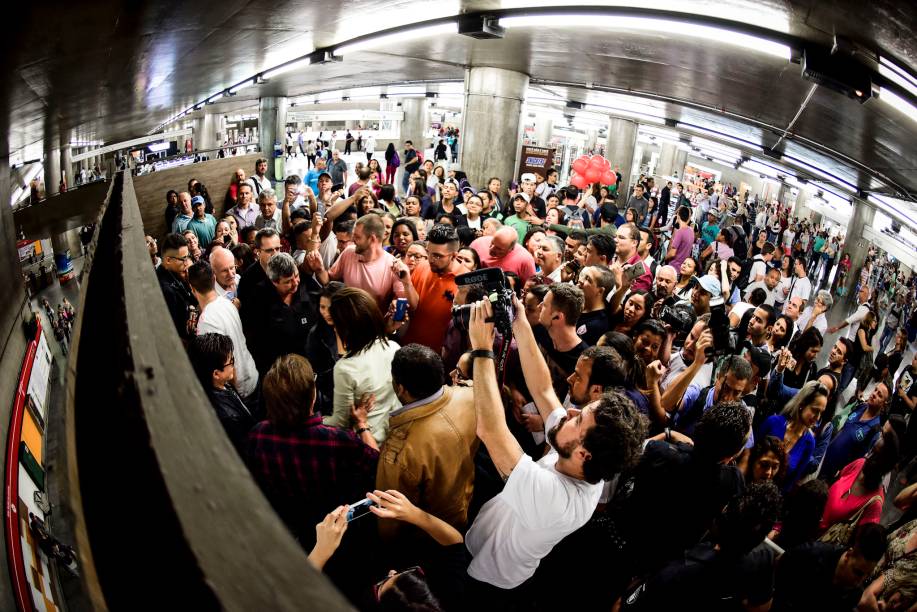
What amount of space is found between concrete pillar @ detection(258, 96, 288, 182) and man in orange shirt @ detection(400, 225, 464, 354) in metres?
14.5

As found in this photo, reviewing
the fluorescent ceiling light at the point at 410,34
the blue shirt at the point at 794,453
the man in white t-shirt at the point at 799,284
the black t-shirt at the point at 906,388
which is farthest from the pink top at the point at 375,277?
the man in white t-shirt at the point at 799,284

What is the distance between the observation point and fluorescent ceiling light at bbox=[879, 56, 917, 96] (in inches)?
148

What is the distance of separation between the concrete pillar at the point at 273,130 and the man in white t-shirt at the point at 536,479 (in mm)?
16598

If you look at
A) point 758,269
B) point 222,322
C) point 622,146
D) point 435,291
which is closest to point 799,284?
point 758,269

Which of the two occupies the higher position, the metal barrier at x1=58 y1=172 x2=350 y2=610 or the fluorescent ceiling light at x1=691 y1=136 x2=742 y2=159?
the fluorescent ceiling light at x1=691 y1=136 x2=742 y2=159

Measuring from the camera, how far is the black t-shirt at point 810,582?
231cm

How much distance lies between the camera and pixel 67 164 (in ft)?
25.7

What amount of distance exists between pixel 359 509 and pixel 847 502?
2858 millimetres

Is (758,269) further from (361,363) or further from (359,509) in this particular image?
(359,509)

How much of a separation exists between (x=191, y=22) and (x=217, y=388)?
275 centimetres

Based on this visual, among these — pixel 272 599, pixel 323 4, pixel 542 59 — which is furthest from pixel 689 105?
pixel 272 599

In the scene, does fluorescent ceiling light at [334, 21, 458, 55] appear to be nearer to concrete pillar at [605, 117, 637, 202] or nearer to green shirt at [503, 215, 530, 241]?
green shirt at [503, 215, 530, 241]

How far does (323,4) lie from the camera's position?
4547 millimetres

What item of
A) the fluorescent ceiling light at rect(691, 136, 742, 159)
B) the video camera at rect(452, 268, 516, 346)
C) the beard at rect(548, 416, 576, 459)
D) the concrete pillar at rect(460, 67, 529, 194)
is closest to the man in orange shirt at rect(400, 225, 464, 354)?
the video camera at rect(452, 268, 516, 346)
